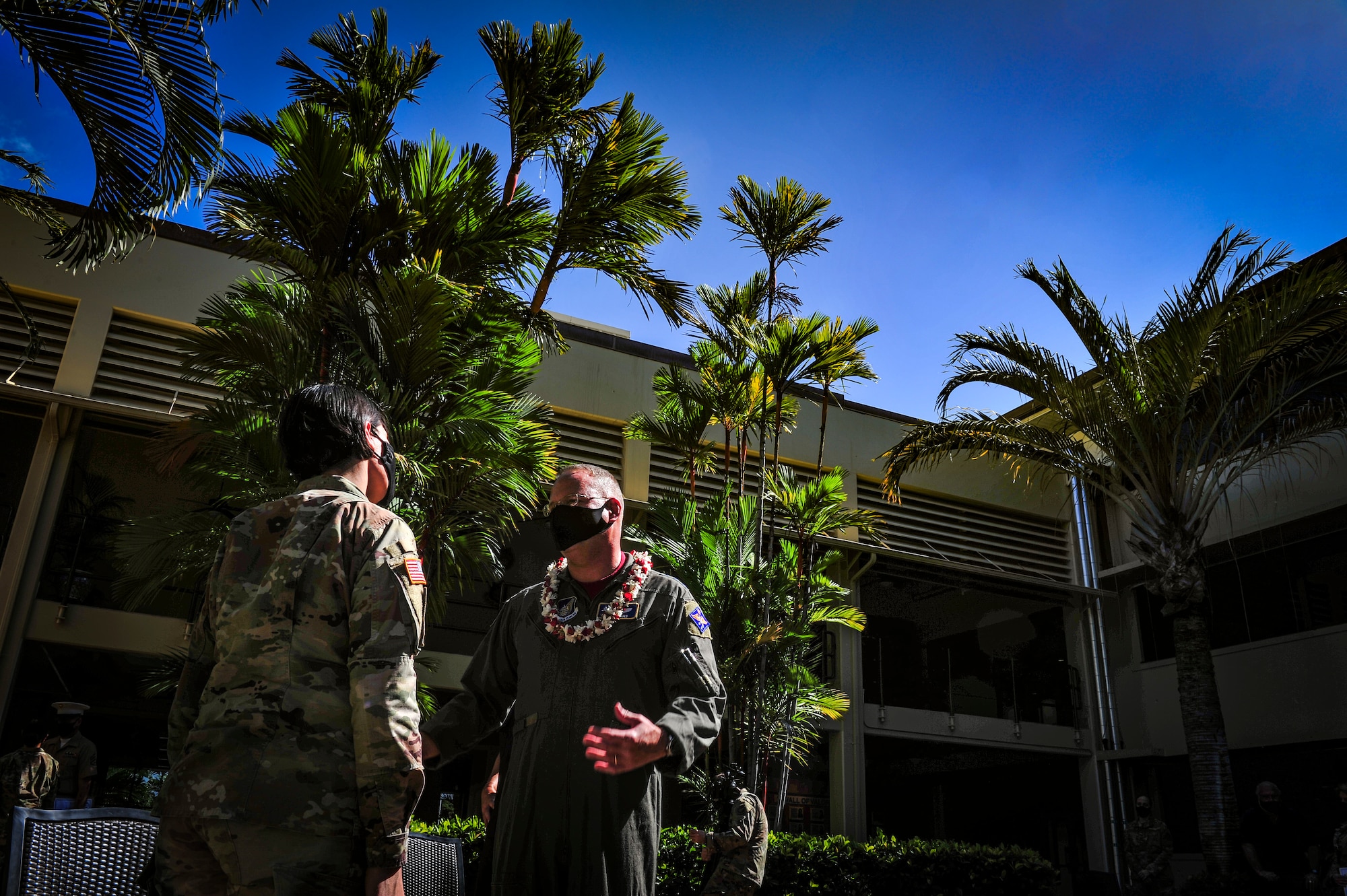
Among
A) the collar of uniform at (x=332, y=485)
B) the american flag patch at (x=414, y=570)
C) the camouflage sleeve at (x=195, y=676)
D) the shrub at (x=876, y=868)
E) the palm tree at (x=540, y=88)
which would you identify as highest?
the palm tree at (x=540, y=88)

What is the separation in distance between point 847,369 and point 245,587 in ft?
27.4

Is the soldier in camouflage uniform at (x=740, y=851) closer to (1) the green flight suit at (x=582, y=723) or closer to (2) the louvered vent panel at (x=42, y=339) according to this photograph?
(1) the green flight suit at (x=582, y=723)

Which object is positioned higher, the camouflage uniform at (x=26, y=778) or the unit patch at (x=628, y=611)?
the unit patch at (x=628, y=611)

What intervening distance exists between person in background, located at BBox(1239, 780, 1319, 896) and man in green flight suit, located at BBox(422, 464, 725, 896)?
27.8ft

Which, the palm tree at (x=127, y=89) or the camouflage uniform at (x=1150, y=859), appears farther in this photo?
the camouflage uniform at (x=1150, y=859)

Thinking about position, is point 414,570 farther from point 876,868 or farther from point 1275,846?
point 1275,846

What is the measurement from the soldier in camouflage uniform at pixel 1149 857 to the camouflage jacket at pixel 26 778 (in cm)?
1105

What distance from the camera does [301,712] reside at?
174cm

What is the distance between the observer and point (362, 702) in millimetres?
1704

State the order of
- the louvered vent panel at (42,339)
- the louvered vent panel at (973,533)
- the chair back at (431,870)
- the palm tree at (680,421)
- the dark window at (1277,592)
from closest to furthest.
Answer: the chair back at (431,870) → the louvered vent panel at (42,339) → the palm tree at (680,421) → the dark window at (1277,592) → the louvered vent panel at (973,533)

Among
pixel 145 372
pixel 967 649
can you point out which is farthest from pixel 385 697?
pixel 967 649

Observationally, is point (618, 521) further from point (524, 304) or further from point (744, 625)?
point (744, 625)

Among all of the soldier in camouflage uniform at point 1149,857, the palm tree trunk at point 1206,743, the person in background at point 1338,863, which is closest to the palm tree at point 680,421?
the palm tree trunk at point 1206,743

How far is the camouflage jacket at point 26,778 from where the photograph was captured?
7496 millimetres
